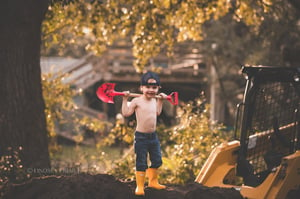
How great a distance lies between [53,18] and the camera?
11.6 metres

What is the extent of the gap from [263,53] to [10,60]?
1131cm

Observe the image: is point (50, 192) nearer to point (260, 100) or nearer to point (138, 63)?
point (260, 100)

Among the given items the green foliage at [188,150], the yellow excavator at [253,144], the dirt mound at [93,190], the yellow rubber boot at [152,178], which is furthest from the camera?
the green foliage at [188,150]

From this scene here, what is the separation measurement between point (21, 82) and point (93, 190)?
3.67m

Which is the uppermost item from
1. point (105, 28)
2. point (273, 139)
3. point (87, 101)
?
point (105, 28)

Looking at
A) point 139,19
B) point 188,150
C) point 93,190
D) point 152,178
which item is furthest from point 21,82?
point 139,19

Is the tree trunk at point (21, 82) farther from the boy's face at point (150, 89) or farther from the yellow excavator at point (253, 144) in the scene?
the boy's face at point (150, 89)

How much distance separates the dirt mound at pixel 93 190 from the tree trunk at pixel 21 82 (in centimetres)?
271

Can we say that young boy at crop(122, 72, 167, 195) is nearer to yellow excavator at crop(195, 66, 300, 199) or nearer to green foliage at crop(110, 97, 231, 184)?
yellow excavator at crop(195, 66, 300, 199)

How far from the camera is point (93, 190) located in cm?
601

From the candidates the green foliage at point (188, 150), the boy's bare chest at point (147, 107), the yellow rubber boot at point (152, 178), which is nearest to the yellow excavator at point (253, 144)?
the yellow rubber boot at point (152, 178)

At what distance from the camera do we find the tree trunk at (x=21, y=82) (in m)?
8.98

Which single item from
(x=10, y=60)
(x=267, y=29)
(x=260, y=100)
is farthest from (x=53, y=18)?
(x=267, y=29)

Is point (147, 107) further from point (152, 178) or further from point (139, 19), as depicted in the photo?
point (139, 19)
